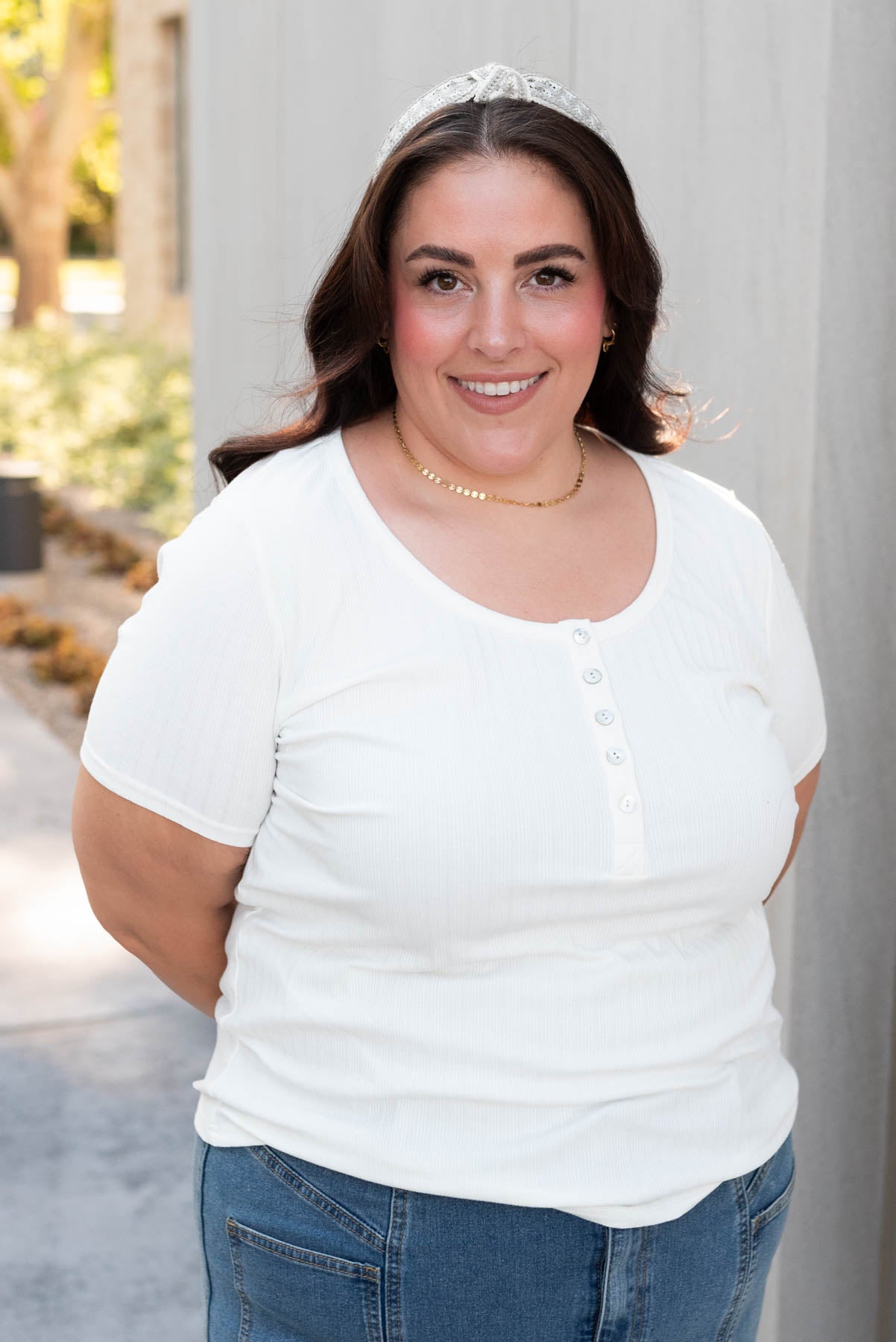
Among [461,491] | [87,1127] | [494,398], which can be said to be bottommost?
[87,1127]

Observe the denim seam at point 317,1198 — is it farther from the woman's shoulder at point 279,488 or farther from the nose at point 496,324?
the nose at point 496,324

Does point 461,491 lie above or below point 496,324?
below

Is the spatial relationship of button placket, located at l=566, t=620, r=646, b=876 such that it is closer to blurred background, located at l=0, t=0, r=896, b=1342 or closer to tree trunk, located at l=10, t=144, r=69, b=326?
blurred background, located at l=0, t=0, r=896, b=1342

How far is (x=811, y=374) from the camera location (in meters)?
2.55

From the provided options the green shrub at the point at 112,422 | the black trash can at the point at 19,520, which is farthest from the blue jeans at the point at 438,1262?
the green shrub at the point at 112,422

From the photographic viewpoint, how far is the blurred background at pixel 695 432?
8.41 ft

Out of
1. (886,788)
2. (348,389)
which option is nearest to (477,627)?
(348,389)

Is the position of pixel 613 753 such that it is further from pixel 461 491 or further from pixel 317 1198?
pixel 317 1198

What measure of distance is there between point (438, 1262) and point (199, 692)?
687mm

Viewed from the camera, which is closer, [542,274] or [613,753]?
[613,753]

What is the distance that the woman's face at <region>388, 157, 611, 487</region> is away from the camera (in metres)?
1.90

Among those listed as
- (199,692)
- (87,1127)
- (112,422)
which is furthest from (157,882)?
(112,422)

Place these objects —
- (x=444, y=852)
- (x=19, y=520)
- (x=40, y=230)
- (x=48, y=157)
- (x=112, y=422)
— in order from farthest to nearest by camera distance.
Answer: (x=40, y=230), (x=48, y=157), (x=112, y=422), (x=19, y=520), (x=444, y=852)

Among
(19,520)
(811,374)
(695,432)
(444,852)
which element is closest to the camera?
(444,852)
